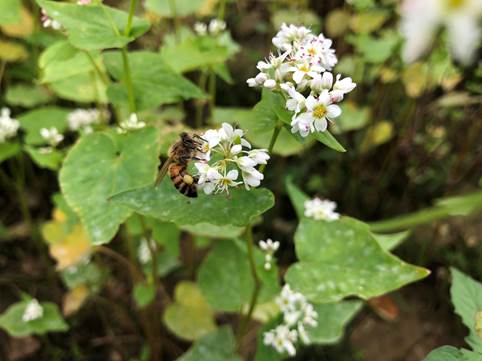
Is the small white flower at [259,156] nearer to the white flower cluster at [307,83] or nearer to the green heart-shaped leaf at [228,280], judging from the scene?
the white flower cluster at [307,83]

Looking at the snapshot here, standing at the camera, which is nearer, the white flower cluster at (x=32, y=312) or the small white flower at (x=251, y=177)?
the small white flower at (x=251, y=177)

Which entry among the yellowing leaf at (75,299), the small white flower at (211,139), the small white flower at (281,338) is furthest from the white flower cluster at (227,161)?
the yellowing leaf at (75,299)

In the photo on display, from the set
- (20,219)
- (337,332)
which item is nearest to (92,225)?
(337,332)

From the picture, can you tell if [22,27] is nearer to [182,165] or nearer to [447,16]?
[182,165]

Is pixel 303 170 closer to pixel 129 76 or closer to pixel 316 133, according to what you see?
pixel 129 76

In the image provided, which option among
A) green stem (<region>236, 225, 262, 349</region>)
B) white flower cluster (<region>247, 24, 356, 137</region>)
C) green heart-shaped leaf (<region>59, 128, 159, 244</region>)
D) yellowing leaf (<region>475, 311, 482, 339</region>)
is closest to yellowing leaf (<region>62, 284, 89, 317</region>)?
green stem (<region>236, 225, 262, 349</region>)
